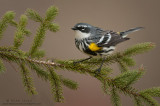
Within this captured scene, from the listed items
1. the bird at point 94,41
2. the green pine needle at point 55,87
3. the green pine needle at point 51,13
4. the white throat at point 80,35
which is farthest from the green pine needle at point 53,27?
the white throat at point 80,35

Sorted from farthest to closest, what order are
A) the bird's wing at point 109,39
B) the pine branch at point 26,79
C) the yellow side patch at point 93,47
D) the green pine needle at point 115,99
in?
1. the bird's wing at point 109,39
2. the yellow side patch at point 93,47
3. the pine branch at point 26,79
4. the green pine needle at point 115,99

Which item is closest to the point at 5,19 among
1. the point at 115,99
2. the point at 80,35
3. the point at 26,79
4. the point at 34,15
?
the point at 34,15

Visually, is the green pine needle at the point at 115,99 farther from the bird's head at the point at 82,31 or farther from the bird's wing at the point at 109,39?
the bird's head at the point at 82,31

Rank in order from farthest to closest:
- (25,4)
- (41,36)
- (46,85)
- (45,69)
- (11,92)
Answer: (25,4), (46,85), (11,92), (45,69), (41,36)

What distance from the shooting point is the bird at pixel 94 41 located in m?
2.60

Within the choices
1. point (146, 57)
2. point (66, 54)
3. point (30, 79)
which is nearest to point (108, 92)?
point (30, 79)

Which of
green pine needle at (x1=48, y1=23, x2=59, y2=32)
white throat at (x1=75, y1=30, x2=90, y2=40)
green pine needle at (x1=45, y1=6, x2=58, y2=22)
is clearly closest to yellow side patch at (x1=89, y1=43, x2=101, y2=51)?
white throat at (x1=75, y1=30, x2=90, y2=40)

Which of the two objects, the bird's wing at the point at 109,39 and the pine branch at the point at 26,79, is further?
the bird's wing at the point at 109,39

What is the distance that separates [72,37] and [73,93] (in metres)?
1.49

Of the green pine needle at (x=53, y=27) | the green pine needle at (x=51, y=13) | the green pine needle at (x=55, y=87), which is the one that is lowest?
the green pine needle at (x=55, y=87)

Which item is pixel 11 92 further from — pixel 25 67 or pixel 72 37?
pixel 25 67

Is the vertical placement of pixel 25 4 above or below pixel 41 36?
above

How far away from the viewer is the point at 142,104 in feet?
6.32

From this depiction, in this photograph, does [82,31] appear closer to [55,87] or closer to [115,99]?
[55,87]
